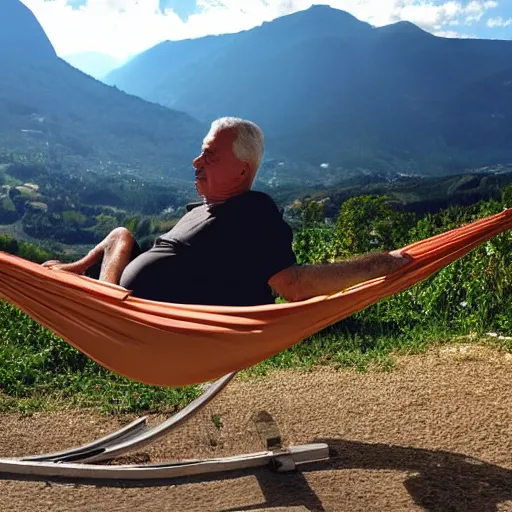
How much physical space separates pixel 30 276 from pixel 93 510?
1.16 metres

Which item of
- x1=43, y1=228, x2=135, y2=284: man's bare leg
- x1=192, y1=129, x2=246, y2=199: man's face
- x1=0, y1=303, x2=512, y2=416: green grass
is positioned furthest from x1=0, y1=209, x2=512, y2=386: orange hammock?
x1=0, y1=303, x2=512, y2=416: green grass

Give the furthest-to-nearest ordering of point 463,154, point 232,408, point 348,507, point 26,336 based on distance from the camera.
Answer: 1. point 463,154
2. point 26,336
3. point 232,408
4. point 348,507

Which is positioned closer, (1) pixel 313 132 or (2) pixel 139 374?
(2) pixel 139 374

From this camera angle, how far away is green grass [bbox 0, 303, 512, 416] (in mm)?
3971

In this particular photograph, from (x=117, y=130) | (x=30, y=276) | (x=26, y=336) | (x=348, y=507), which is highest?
(x=117, y=130)

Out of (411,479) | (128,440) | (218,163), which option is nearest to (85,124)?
(128,440)

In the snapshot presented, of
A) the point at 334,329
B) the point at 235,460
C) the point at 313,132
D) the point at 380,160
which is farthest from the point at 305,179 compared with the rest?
the point at 235,460

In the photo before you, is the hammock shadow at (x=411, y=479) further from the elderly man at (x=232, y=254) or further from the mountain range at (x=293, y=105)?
the mountain range at (x=293, y=105)

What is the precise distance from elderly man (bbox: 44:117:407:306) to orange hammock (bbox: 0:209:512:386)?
70 millimetres

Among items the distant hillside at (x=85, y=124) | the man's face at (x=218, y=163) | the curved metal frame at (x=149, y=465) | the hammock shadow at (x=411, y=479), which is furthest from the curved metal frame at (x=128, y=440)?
the distant hillside at (x=85, y=124)

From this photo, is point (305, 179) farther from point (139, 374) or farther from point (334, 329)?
point (139, 374)

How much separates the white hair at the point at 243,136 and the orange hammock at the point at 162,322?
1.65 ft

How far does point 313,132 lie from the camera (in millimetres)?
49406

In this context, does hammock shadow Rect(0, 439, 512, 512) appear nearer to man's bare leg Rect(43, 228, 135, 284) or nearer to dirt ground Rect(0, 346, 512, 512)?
dirt ground Rect(0, 346, 512, 512)
